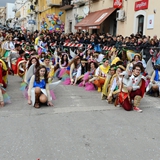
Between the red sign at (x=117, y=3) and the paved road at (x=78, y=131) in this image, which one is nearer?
the paved road at (x=78, y=131)

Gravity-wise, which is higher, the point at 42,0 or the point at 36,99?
the point at 42,0

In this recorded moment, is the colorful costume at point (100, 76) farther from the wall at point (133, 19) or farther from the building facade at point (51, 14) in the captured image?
the building facade at point (51, 14)

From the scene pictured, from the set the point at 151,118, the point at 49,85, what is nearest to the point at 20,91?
the point at 49,85

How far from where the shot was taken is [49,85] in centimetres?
674

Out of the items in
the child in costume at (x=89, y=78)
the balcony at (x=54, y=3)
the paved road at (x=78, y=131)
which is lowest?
the paved road at (x=78, y=131)

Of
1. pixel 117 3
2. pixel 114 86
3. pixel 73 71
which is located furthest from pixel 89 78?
pixel 117 3

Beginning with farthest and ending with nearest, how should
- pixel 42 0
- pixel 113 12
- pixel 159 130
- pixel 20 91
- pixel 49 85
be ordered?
pixel 42 0, pixel 113 12, pixel 20 91, pixel 49 85, pixel 159 130

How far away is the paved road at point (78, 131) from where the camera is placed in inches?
153

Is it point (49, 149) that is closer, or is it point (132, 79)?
point (49, 149)

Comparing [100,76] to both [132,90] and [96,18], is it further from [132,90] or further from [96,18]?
[96,18]

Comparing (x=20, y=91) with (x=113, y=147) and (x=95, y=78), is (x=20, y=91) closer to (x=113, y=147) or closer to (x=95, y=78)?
(x=95, y=78)

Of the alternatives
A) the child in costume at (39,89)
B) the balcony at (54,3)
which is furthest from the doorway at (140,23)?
the balcony at (54,3)

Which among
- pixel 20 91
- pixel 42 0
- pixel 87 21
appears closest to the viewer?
pixel 20 91

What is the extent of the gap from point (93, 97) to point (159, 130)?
2.82 m
